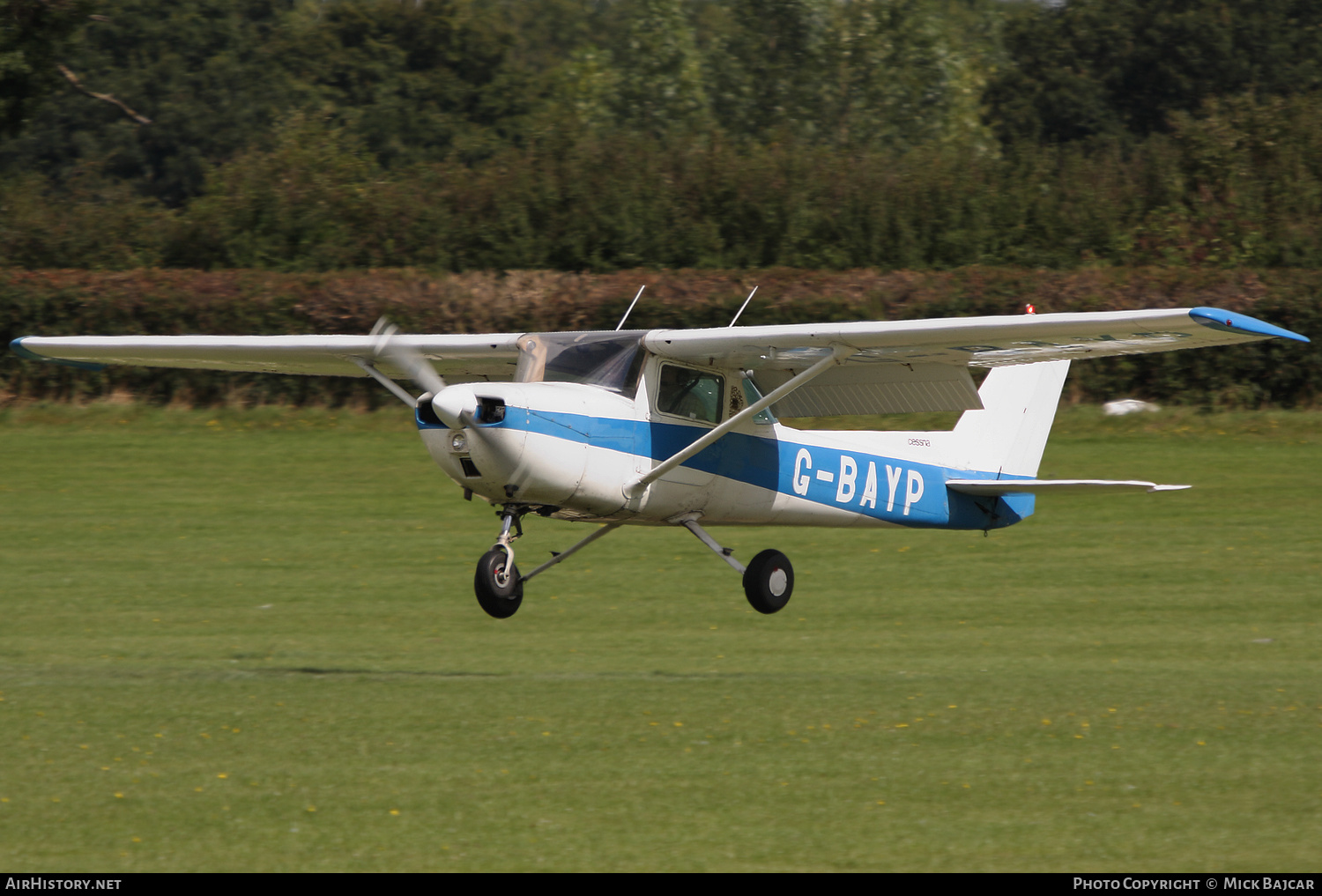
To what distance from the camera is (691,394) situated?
12617mm

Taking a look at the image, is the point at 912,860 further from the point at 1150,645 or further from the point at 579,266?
the point at 579,266

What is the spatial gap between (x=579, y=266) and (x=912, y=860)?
81.1 feet

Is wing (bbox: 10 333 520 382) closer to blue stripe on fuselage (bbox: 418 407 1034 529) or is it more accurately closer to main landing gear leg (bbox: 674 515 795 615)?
blue stripe on fuselage (bbox: 418 407 1034 529)

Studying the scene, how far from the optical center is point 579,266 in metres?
32.7

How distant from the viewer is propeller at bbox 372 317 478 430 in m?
10.6

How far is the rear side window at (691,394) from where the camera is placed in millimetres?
12422

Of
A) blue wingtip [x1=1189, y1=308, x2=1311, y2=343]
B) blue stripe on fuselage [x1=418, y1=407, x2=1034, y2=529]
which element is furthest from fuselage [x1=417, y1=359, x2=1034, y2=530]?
blue wingtip [x1=1189, y1=308, x2=1311, y2=343]

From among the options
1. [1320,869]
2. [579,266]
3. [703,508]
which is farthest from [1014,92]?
[1320,869]

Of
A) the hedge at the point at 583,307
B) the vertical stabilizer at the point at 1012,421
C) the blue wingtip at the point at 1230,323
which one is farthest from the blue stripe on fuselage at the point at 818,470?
the hedge at the point at 583,307

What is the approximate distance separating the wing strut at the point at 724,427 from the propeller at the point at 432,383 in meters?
1.69

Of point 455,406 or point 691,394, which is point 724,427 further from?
point 455,406

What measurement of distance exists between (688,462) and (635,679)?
2.73m

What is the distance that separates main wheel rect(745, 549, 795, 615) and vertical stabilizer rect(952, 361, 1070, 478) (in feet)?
8.05

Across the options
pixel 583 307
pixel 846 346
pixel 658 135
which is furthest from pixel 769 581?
pixel 658 135
